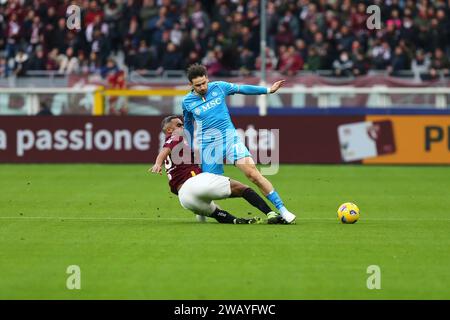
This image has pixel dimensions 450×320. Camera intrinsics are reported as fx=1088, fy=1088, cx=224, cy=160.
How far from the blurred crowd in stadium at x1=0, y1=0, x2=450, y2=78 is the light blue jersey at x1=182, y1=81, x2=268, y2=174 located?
1646cm

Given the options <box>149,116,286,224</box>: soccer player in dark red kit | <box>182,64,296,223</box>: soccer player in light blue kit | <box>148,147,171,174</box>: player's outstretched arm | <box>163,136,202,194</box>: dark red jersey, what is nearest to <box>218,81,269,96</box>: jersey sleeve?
<box>182,64,296,223</box>: soccer player in light blue kit

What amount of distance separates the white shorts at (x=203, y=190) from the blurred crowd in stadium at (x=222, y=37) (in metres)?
17.1

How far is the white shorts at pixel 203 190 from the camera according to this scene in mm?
14016

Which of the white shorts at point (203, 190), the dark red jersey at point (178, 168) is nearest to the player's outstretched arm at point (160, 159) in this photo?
the dark red jersey at point (178, 168)

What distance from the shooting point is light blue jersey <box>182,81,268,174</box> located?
1452 centimetres

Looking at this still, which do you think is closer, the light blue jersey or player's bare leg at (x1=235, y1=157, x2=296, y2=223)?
player's bare leg at (x1=235, y1=157, x2=296, y2=223)

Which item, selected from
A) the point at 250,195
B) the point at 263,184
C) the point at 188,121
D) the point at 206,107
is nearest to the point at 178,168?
the point at 188,121

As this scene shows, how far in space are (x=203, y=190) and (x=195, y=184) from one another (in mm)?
140

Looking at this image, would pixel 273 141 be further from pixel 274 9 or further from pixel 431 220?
pixel 431 220

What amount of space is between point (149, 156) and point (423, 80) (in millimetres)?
8347

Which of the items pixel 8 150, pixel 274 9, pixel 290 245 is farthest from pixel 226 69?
pixel 290 245

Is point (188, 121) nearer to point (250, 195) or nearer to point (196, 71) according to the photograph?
point (196, 71)

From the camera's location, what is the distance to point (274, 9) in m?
33.2

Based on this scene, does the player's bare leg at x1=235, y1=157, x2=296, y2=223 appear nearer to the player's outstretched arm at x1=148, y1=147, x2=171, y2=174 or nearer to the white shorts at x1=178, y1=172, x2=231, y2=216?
Answer: the white shorts at x1=178, y1=172, x2=231, y2=216
